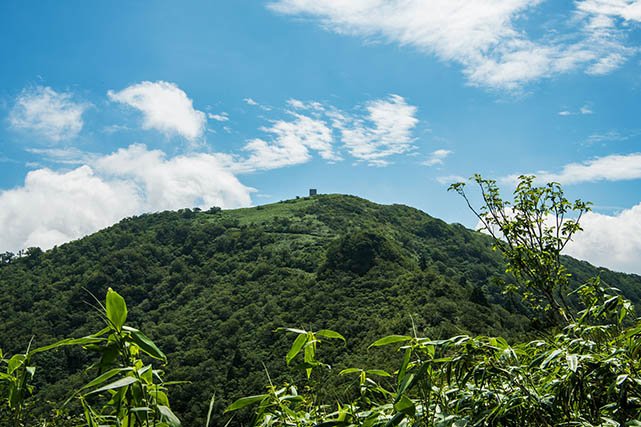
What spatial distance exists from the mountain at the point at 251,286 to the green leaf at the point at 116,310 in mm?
29785

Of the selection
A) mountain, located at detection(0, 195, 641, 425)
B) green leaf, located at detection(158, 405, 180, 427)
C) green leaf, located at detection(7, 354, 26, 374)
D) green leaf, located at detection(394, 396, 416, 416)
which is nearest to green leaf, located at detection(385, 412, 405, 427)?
green leaf, located at detection(394, 396, 416, 416)

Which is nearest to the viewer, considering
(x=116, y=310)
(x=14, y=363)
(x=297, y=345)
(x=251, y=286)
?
(x=116, y=310)

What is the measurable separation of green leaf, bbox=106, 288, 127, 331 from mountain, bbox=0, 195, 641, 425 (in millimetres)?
29785

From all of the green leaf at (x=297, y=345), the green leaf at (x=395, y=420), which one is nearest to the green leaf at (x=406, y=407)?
A: the green leaf at (x=395, y=420)

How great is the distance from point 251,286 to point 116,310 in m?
67.8

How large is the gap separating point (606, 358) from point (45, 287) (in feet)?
266

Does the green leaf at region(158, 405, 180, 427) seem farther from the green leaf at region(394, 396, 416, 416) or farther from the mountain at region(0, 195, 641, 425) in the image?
the mountain at region(0, 195, 641, 425)

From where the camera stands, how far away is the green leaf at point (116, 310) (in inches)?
31.5

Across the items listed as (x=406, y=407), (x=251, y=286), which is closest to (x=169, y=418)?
(x=406, y=407)

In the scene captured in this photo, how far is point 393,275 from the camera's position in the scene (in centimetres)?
5666

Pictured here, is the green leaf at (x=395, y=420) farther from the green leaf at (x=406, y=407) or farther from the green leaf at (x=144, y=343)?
the green leaf at (x=144, y=343)

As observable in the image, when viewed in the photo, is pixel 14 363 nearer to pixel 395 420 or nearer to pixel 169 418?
pixel 169 418

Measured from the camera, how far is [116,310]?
2.65 ft

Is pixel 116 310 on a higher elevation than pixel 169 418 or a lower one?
higher
